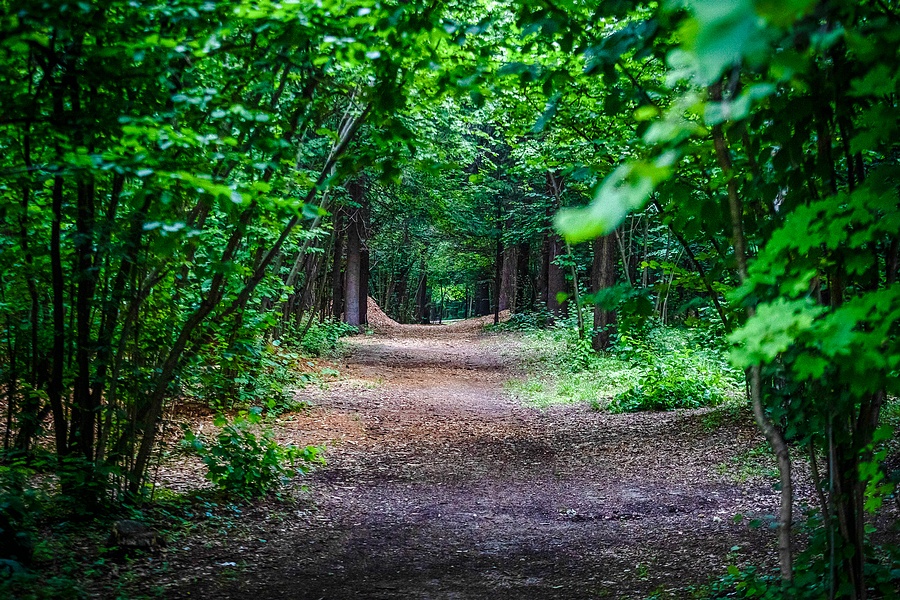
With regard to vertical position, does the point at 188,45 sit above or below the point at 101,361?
above

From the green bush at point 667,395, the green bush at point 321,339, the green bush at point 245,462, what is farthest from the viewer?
the green bush at point 321,339

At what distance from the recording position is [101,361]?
5.09 m

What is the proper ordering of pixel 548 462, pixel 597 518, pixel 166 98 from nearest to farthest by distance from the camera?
pixel 166 98
pixel 597 518
pixel 548 462

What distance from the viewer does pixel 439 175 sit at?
4.69 metres

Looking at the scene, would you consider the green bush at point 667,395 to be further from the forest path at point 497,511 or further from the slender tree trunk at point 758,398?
the slender tree trunk at point 758,398

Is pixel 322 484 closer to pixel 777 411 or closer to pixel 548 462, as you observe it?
pixel 548 462

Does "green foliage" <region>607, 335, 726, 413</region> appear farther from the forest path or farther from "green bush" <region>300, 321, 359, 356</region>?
"green bush" <region>300, 321, 359, 356</region>

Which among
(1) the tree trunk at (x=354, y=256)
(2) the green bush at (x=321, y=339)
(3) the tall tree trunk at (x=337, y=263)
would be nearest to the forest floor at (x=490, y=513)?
(2) the green bush at (x=321, y=339)

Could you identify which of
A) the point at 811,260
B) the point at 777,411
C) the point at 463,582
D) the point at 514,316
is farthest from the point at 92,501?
the point at 514,316

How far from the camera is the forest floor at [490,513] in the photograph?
15.3 ft

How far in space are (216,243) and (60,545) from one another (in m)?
3.06

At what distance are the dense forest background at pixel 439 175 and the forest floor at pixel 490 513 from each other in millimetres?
990

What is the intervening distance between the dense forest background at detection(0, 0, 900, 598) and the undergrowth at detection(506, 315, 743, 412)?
3.49 m

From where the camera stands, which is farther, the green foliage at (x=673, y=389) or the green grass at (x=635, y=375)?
the green grass at (x=635, y=375)
